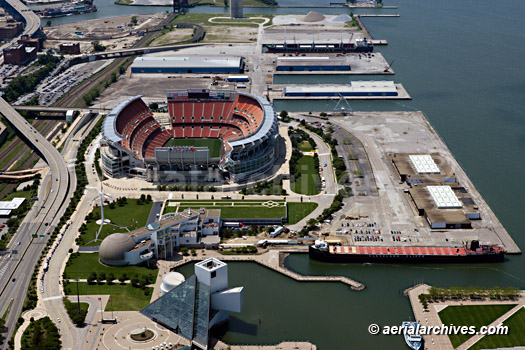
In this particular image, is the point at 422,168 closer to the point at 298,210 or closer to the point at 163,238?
the point at 298,210

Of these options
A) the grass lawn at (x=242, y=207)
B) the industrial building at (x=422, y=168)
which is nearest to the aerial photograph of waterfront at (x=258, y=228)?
the grass lawn at (x=242, y=207)

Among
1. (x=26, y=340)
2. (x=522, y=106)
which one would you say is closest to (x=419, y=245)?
(x=26, y=340)

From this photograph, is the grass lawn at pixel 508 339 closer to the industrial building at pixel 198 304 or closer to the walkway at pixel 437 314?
the walkway at pixel 437 314

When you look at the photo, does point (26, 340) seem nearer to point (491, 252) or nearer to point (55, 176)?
point (55, 176)

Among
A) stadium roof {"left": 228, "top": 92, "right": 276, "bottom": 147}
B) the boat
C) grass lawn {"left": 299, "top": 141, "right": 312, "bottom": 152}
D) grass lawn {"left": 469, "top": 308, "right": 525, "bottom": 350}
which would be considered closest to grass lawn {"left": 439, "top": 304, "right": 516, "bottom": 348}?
grass lawn {"left": 469, "top": 308, "right": 525, "bottom": 350}

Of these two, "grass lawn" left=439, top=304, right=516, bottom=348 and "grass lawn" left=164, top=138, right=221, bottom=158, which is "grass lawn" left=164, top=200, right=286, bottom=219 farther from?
"grass lawn" left=439, top=304, right=516, bottom=348
